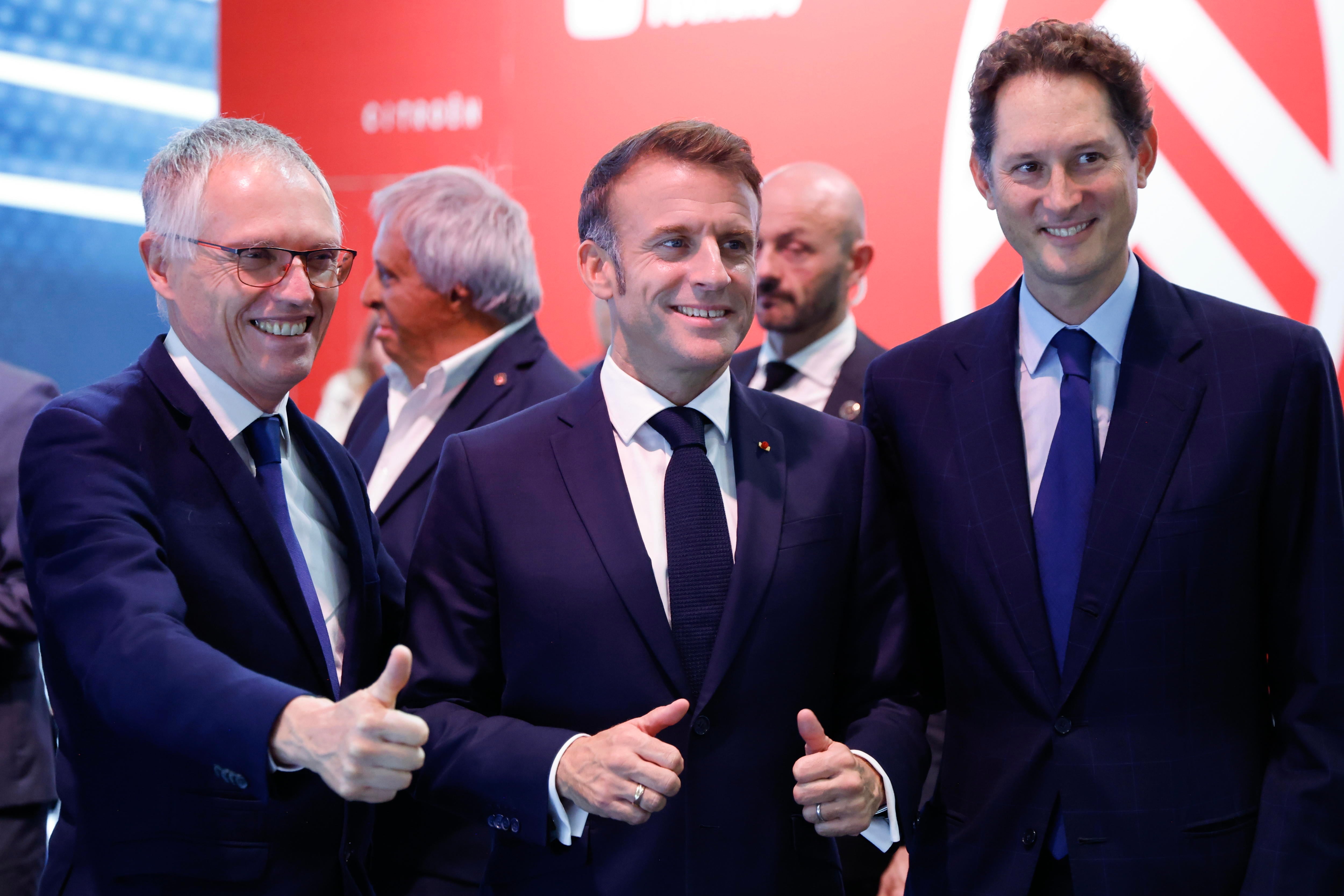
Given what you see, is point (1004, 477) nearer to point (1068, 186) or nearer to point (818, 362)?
point (1068, 186)

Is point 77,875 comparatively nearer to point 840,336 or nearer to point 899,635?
point 899,635

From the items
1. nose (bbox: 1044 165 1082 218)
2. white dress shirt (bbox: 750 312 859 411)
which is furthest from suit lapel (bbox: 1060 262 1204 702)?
white dress shirt (bbox: 750 312 859 411)

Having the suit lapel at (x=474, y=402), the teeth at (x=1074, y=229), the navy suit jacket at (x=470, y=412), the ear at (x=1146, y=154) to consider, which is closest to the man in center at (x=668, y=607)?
the teeth at (x=1074, y=229)

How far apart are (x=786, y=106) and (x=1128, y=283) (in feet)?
7.48

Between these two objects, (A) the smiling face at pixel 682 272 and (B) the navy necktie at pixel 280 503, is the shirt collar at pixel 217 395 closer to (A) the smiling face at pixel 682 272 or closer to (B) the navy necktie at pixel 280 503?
(B) the navy necktie at pixel 280 503

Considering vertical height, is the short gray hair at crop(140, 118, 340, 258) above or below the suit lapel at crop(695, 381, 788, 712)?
above

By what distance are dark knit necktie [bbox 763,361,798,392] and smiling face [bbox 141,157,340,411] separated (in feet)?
6.00

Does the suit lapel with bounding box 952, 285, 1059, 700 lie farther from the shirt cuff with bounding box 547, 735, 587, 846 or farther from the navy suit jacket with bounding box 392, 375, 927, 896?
the shirt cuff with bounding box 547, 735, 587, 846

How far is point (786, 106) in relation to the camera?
13.6 ft

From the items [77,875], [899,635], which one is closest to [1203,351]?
[899,635]

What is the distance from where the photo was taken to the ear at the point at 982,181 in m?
2.16

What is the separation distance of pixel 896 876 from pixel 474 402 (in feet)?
5.20

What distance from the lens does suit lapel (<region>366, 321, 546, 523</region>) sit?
3029 mm

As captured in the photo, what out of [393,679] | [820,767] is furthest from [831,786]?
[393,679]
